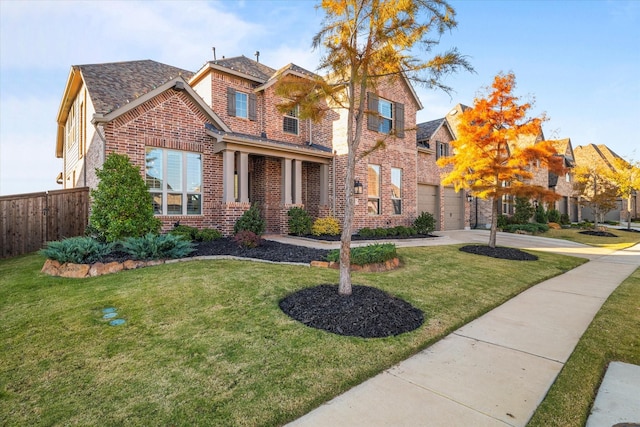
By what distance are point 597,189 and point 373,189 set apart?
16904 millimetres

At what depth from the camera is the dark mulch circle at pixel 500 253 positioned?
9.05m

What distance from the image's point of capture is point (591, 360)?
10.4 ft

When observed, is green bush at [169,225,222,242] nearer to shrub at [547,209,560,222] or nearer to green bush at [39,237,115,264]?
green bush at [39,237,115,264]

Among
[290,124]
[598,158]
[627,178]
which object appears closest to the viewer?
[290,124]

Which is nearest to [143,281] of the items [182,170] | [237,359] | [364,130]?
[237,359]

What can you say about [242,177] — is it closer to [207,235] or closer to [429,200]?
[207,235]

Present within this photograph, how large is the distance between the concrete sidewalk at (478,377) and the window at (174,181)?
8683 millimetres

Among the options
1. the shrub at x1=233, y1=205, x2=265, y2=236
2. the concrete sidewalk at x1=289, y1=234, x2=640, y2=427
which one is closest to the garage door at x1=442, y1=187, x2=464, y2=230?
the shrub at x1=233, y1=205, x2=265, y2=236

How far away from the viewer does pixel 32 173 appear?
57.3ft

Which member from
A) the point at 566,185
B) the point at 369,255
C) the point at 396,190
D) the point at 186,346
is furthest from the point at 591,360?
the point at 566,185

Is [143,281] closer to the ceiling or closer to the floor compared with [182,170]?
closer to the floor

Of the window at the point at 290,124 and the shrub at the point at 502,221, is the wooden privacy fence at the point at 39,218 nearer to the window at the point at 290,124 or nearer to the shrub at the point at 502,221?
the window at the point at 290,124

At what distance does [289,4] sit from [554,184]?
27.9m

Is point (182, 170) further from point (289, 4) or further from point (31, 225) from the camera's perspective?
point (289, 4)
